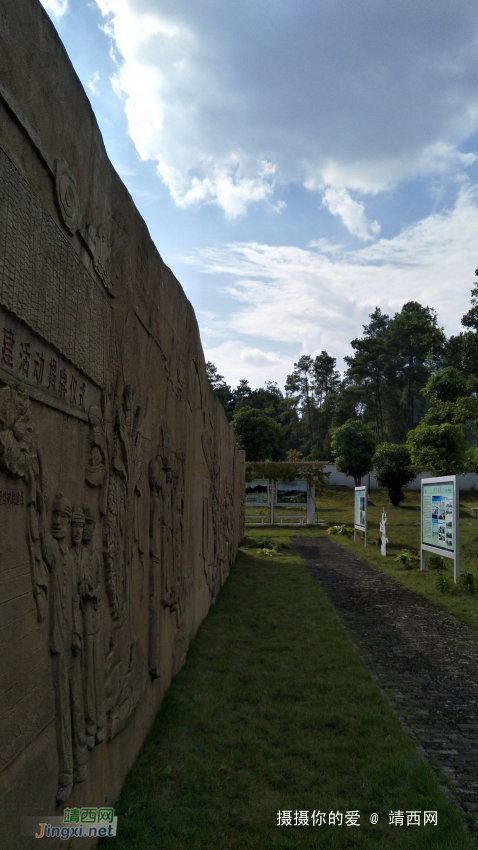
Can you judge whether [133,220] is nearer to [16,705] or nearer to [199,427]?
[16,705]

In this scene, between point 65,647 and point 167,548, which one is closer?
point 65,647

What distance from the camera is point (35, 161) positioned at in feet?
7.16

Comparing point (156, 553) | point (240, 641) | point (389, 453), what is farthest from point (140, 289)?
point (389, 453)

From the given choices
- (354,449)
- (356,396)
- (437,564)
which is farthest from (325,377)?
(437,564)

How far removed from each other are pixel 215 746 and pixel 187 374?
151 inches

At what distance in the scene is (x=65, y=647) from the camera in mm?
2467

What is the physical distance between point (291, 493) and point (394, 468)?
7.03 m

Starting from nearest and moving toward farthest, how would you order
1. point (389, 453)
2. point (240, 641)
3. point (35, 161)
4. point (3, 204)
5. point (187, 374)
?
point (3, 204) → point (35, 161) → point (187, 374) → point (240, 641) → point (389, 453)

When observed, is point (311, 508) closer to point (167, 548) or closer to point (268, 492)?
point (268, 492)

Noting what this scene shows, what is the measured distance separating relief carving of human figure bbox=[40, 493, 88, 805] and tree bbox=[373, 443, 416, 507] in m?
25.9

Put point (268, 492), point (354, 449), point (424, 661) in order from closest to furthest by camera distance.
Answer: point (424, 661) < point (268, 492) < point (354, 449)

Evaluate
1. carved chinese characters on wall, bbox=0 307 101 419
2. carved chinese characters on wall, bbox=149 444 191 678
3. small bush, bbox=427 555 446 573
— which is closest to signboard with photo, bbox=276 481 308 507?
small bush, bbox=427 555 446 573

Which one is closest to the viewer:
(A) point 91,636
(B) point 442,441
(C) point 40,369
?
(C) point 40,369

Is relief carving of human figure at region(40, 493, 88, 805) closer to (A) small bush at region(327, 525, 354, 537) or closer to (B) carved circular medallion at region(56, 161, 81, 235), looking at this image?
(B) carved circular medallion at region(56, 161, 81, 235)
